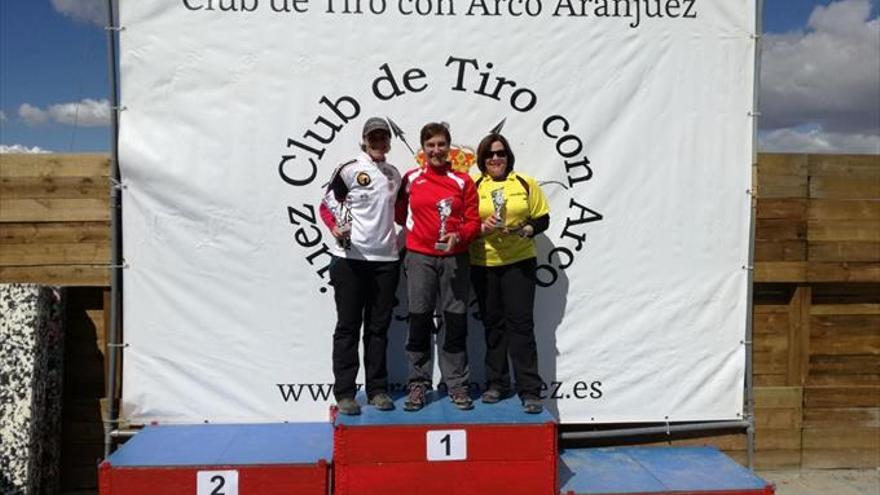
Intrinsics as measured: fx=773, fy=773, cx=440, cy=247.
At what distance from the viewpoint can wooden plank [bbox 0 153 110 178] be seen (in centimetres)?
433

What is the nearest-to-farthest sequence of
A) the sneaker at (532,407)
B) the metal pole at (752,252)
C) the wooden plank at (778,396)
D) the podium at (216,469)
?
the podium at (216,469) → the sneaker at (532,407) → the metal pole at (752,252) → the wooden plank at (778,396)

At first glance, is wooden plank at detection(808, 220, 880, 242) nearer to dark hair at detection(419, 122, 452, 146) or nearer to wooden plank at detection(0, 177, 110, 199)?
dark hair at detection(419, 122, 452, 146)

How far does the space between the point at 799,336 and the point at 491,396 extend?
211cm

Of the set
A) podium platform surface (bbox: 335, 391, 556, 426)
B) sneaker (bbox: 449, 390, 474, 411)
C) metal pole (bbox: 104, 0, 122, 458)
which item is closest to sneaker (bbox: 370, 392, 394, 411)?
podium platform surface (bbox: 335, 391, 556, 426)

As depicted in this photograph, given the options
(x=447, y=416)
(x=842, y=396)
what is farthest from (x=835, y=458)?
(x=447, y=416)

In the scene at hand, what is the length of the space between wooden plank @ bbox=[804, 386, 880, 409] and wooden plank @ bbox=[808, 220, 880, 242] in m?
0.92

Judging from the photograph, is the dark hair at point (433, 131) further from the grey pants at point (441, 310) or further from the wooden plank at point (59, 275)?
the wooden plank at point (59, 275)

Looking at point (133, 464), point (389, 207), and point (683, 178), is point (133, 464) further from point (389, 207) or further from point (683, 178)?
point (683, 178)

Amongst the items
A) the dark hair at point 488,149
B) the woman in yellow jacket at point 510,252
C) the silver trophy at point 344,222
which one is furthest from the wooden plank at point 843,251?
the silver trophy at point 344,222

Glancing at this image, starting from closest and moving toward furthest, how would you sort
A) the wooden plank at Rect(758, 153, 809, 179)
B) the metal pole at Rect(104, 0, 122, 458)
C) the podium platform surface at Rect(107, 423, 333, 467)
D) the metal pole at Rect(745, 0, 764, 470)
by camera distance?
the podium platform surface at Rect(107, 423, 333, 467) < the metal pole at Rect(104, 0, 122, 458) < the metal pole at Rect(745, 0, 764, 470) < the wooden plank at Rect(758, 153, 809, 179)

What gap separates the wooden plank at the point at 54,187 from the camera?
432 centimetres

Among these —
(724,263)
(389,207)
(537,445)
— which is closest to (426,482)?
(537,445)

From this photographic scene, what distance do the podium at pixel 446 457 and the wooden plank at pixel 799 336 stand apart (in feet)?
6.59

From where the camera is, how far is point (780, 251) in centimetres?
465
